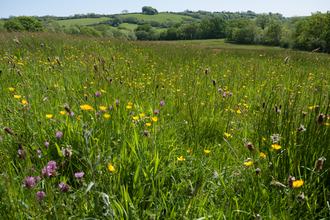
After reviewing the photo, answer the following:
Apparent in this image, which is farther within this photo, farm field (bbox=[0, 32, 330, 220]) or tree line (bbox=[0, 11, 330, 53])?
tree line (bbox=[0, 11, 330, 53])

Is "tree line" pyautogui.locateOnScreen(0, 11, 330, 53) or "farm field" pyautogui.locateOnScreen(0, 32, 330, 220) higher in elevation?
"tree line" pyautogui.locateOnScreen(0, 11, 330, 53)

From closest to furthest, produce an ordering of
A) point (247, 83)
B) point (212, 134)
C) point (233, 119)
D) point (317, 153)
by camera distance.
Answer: point (317, 153) → point (212, 134) → point (233, 119) → point (247, 83)

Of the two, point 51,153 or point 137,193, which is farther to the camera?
point 51,153

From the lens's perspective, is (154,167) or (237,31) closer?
(154,167)

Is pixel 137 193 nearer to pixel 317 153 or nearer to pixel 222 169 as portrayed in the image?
pixel 222 169

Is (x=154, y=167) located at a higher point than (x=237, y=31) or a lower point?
lower

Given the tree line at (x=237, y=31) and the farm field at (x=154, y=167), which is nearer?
the farm field at (x=154, y=167)

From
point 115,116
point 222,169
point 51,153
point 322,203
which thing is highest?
point 115,116

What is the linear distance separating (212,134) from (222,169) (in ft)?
2.34

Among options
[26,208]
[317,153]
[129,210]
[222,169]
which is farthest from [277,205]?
[26,208]

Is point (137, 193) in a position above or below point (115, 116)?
below

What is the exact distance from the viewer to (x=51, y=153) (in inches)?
64.6

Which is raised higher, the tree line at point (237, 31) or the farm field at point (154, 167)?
the tree line at point (237, 31)

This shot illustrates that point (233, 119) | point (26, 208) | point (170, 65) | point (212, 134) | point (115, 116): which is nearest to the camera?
point (26, 208)
